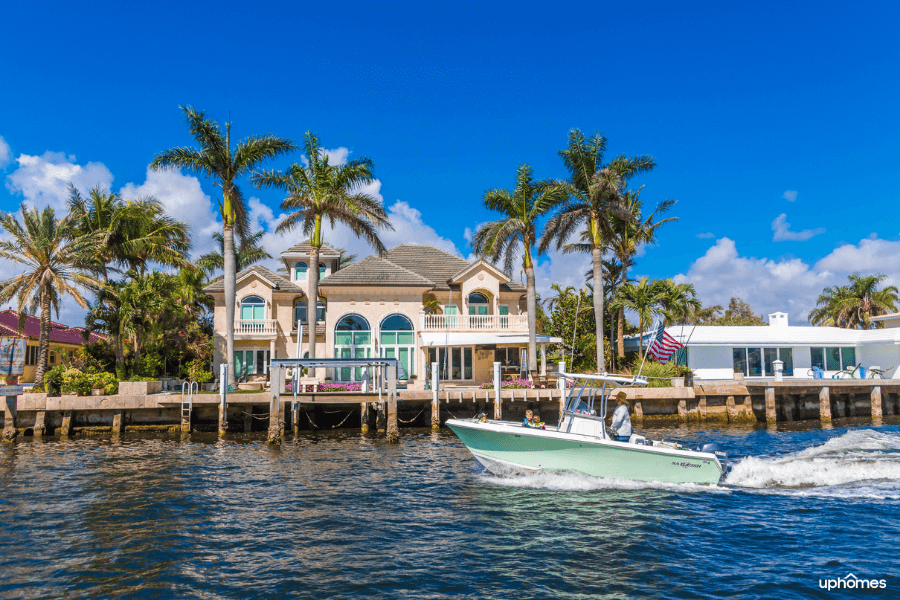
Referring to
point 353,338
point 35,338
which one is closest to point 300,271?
point 353,338

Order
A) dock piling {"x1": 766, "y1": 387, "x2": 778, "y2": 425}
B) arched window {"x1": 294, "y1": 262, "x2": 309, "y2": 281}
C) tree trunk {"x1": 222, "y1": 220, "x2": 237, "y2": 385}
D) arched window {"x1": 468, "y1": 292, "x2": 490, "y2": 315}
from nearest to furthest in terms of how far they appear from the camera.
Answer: dock piling {"x1": 766, "y1": 387, "x2": 778, "y2": 425} → tree trunk {"x1": 222, "y1": 220, "x2": 237, "y2": 385} → arched window {"x1": 468, "y1": 292, "x2": 490, "y2": 315} → arched window {"x1": 294, "y1": 262, "x2": 309, "y2": 281}

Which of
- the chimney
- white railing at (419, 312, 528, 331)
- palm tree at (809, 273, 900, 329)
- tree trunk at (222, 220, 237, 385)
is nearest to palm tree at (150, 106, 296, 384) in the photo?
tree trunk at (222, 220, 237, 385)

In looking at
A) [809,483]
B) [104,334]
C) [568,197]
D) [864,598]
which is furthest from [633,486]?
[104,334]

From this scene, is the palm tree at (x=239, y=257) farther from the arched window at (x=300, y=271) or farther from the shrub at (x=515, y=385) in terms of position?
the shrub at (x=515, y=385)

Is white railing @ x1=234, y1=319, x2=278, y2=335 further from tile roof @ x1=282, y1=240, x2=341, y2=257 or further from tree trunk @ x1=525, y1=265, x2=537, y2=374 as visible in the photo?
tree trunk @ x1=525, y1=265, x2=537, y2=374

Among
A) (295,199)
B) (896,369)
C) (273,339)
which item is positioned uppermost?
(295,199)

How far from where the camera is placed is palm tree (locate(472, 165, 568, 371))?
3148cm

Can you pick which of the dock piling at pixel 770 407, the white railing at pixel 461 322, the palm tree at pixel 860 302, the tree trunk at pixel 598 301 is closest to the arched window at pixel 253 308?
the white railing at pixel 461 322

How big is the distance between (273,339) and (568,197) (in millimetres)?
18023

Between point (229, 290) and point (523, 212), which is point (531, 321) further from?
point (229, 290)

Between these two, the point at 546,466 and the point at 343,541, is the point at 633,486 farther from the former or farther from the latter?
the point at 343,541

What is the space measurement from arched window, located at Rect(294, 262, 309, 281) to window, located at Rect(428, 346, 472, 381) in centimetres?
976

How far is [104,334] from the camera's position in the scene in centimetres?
2964

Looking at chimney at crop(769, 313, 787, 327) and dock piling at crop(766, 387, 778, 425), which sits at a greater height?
chimney at crop(769, 313, 787, 327)
